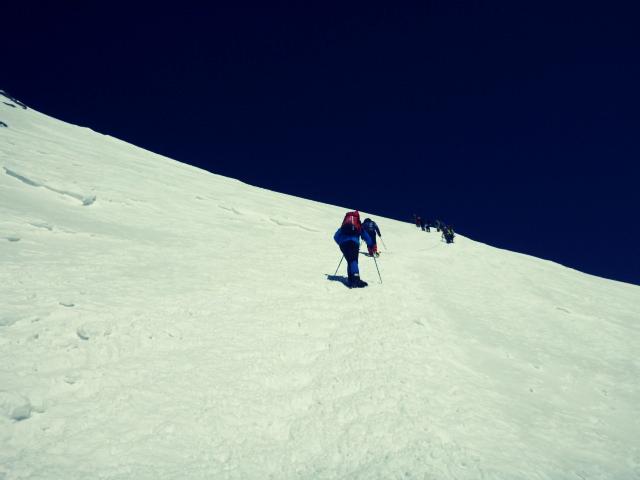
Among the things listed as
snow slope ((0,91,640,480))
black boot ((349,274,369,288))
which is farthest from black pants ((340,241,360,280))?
snow slope ((0,91,640,480))

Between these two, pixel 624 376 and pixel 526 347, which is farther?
pixel 526 347

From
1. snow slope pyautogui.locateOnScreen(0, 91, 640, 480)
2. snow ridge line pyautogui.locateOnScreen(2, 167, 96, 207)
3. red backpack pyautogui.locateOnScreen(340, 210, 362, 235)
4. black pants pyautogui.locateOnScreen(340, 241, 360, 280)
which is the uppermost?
red backpack pyautogui.locateOnScreen(340, 210, 362, 235)

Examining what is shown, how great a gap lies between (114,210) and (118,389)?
10173 mm

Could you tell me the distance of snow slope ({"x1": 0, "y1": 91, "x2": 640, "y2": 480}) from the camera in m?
4.00

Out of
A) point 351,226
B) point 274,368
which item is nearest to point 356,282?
point 351,226

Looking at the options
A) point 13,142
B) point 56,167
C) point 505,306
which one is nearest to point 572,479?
point 505,306

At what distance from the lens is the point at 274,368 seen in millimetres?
5621

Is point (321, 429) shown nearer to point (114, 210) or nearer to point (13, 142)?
point (114, 210)

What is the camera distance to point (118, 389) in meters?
4.69

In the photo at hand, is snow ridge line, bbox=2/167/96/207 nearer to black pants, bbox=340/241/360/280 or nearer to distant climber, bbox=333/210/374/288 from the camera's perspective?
distant climber, bbox=333/210/374/288

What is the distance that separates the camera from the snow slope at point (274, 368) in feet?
13.1

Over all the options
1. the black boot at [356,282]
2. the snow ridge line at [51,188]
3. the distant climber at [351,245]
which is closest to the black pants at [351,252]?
the distant climber at [351,245]

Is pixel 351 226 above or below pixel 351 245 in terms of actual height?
above

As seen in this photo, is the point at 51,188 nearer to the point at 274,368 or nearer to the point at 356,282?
the point at 356,282
